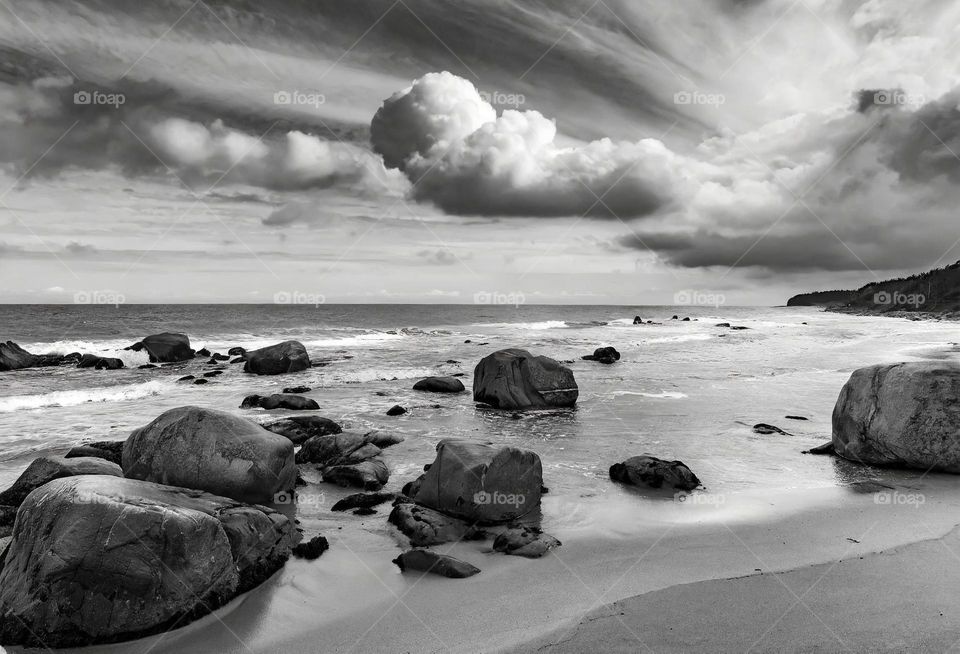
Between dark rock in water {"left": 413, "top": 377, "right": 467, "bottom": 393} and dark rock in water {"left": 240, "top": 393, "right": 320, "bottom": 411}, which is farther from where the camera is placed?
dark rock in water {"left": 413, "top": 377, "right": 467, "bottom": 393}

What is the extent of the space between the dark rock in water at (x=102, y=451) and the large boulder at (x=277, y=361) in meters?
13.2

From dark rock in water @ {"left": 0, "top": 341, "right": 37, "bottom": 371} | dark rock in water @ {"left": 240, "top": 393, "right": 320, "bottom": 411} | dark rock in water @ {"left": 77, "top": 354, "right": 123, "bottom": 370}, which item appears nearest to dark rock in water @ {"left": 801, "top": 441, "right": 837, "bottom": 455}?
dark rock in water @ {"left": 240, "top": 393, "right": 320, "bottom": 411}

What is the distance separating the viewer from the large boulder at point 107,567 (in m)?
4.38

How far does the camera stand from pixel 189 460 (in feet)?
23.9

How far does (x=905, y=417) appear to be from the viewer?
344 inches

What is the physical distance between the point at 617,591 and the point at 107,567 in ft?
14.0

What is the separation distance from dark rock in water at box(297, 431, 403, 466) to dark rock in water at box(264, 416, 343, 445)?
2.20ft

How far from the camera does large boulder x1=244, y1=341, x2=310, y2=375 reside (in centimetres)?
2281

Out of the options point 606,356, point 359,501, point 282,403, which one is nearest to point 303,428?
point 282,403

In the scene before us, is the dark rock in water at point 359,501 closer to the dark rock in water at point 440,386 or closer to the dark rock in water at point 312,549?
the dark rock in water at point 312,549

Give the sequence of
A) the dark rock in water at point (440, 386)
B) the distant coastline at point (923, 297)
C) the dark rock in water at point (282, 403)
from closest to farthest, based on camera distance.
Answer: the dark rock in water at point (282, 403) → the dark rock in water at point (440, 386) → the distant coastline at point (923, 297)

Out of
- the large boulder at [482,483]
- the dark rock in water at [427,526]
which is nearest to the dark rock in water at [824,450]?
the large boulder at [482,483]

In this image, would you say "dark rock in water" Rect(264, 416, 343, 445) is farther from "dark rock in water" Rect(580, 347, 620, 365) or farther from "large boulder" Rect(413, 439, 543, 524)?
"dark rock in water" Rect(580, 347, 620, 365)

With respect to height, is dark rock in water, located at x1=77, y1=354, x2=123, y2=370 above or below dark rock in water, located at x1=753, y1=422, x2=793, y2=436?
below
